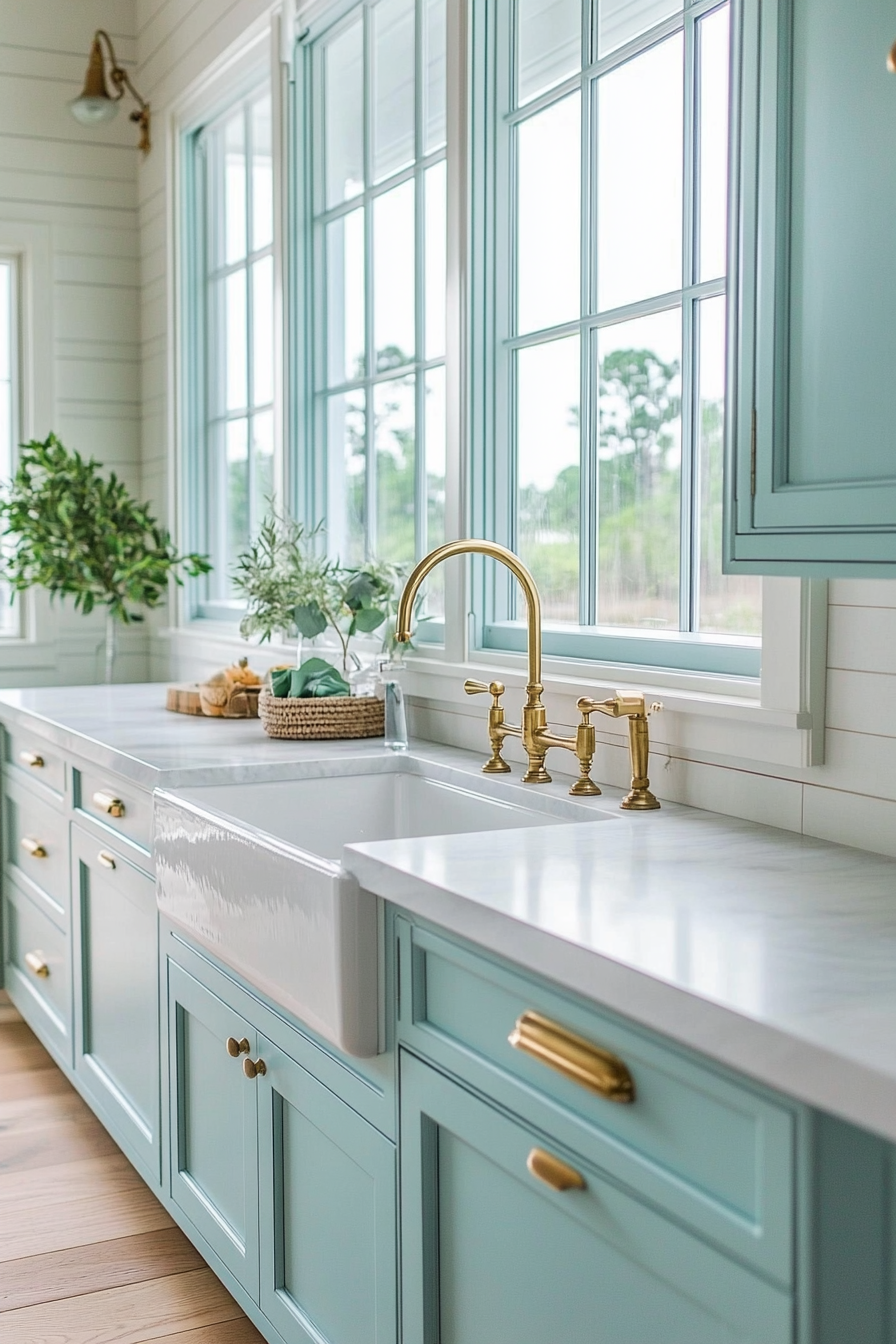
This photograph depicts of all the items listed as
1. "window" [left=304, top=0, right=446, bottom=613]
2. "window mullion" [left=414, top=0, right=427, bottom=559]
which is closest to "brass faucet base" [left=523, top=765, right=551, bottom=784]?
"window" [left=304, top=0, right=446, bottom=613]

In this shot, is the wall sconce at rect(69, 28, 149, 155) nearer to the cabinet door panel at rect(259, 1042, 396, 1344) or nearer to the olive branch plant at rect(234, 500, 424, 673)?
the olive branch plant at rect(234, 500, 424, 673)

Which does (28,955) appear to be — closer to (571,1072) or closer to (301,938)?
(301,938)

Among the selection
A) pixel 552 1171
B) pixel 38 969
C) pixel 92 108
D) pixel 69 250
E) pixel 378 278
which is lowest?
pixel 38 969

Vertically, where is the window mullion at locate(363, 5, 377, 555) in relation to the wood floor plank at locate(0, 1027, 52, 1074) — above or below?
above

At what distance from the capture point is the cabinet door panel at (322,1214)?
157 cm

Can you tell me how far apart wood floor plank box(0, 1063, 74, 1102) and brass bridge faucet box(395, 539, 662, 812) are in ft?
5.15

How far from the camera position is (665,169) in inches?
83.9

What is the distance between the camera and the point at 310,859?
1602 mm

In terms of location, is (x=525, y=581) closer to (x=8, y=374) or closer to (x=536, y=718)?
(x=536, y=718)

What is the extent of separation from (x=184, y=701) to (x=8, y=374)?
1848 mm

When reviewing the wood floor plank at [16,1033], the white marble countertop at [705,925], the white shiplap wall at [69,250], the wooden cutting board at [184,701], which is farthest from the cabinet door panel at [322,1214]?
the white shiplap wall at [69,250]

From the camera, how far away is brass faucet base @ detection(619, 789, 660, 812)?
74.1 inches

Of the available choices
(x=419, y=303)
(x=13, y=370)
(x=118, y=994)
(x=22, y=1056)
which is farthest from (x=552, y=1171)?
(x=13, y=370)

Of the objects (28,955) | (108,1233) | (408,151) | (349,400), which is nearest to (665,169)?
(408,151)
